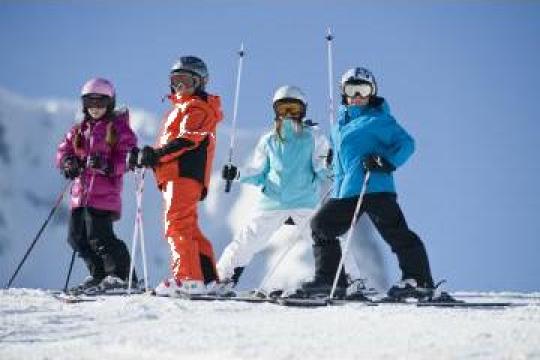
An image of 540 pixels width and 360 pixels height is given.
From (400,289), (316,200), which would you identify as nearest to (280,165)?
(316,200)

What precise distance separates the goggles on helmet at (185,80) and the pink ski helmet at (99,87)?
115cm

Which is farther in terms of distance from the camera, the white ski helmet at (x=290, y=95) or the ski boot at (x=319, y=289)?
the white ski helmet at (x=290, y=95)

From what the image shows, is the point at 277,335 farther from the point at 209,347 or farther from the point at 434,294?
the point at 434,294

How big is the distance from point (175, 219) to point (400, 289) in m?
2.10

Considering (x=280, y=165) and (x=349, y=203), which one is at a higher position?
(x=280, y=165)

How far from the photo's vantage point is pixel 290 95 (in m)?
8.02

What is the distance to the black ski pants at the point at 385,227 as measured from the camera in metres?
6.02

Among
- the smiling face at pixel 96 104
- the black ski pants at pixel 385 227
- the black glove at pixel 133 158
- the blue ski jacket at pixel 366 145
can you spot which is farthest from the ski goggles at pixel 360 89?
the smiling face at pixel 96 104

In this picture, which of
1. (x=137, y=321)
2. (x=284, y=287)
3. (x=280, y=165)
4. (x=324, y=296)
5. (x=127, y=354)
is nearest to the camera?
(x=127, y=354)

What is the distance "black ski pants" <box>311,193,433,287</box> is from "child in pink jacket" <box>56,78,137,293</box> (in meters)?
2.26

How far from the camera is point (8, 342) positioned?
3.59m

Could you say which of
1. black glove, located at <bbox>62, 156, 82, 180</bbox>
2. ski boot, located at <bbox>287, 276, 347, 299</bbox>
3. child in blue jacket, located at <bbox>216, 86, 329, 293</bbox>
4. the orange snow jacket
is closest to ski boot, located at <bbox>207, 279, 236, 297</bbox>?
child in blue jacket, located at <bbox>216, 86, 329, 293</bbox>

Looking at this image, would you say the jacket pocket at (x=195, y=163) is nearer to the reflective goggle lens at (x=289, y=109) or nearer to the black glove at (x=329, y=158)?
the reflective goggle lens at (x=289, y=109)

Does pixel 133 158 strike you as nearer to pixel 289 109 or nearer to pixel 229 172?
pixel 229 172
